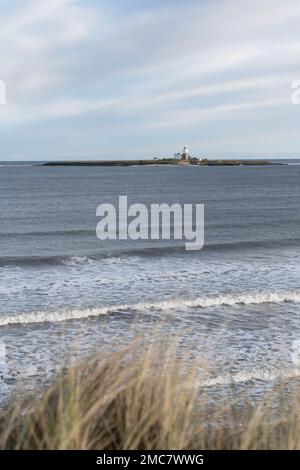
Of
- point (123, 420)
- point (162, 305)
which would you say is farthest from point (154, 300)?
point (123, 420)

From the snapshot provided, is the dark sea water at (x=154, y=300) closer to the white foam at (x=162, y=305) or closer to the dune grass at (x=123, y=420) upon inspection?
the white foam at (x=162, y=305)

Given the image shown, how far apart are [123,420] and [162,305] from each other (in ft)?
30.1

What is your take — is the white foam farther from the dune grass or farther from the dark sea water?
the dune grass

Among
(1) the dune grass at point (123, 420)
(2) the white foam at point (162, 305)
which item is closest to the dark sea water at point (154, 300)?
(2) the white foam at point (162, 305)

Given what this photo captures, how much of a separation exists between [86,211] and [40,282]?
2673 centimetres

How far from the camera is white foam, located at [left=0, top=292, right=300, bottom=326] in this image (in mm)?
12505

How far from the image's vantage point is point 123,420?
15.3 ft

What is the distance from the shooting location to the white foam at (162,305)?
1251cm

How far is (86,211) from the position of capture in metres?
43.1

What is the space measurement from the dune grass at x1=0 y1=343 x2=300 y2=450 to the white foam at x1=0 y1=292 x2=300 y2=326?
23.8ft
